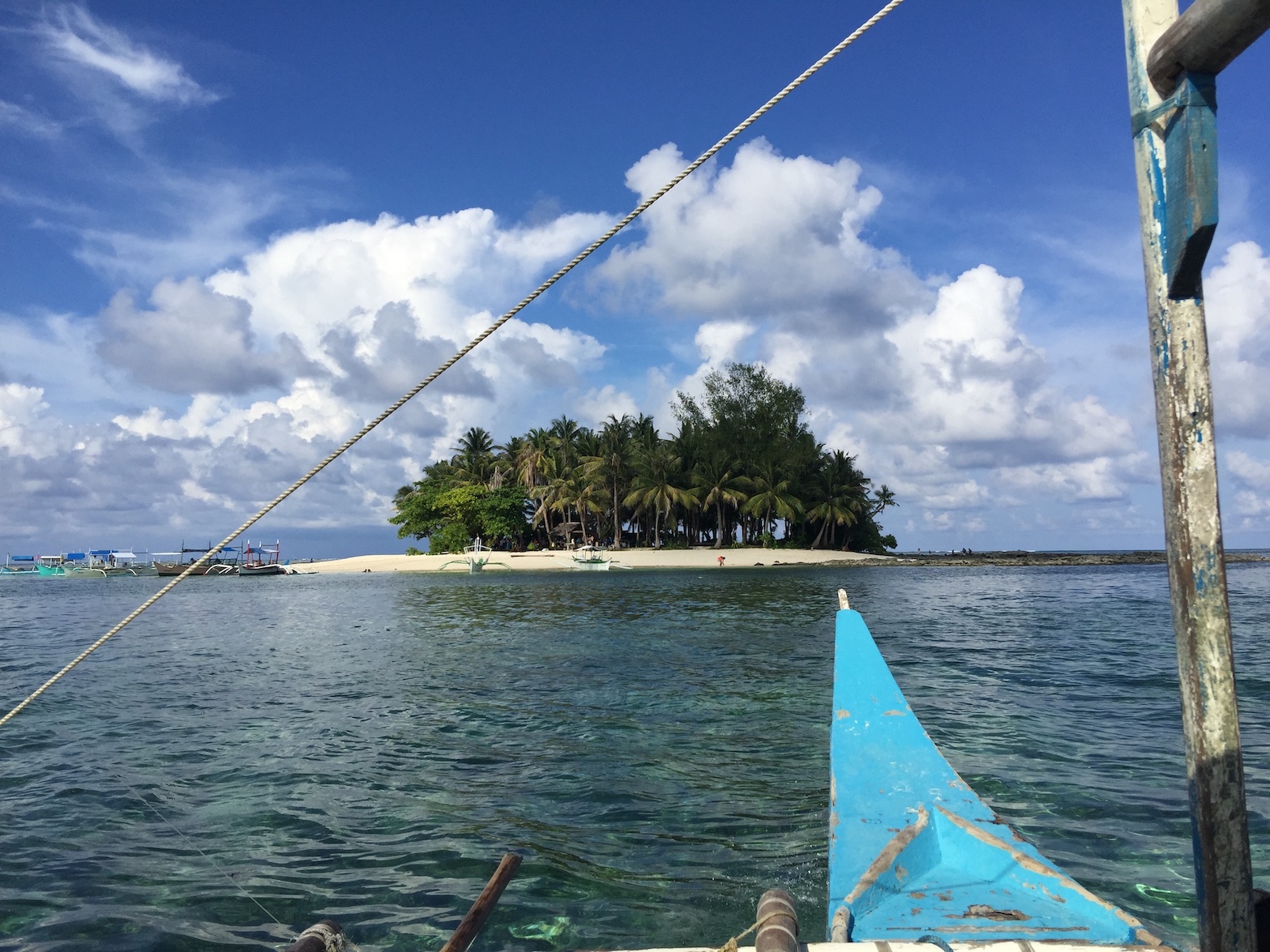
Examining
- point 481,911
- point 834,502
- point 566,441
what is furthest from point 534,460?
point 481,911

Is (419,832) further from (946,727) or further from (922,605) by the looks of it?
(922,605)

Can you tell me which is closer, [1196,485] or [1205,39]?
[1205,39]

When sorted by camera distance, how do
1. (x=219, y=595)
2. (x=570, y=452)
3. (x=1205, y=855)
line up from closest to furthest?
(x=1205, y=855) → (x=219, y=595) → (x=570, y=452)

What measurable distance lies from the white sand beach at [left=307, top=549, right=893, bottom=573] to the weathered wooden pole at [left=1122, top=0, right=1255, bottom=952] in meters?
50.5

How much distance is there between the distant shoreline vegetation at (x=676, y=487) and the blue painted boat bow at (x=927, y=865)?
51.3m

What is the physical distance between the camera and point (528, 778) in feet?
24.4

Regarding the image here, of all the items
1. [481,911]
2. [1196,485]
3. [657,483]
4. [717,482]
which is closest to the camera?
[1196,485]

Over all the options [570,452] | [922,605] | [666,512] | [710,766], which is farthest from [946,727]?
[570,452]

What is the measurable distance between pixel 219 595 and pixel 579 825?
4211 cm

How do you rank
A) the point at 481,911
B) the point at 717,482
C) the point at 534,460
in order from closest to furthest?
the point at 481,911, the point at 717,482, the point at 534,460

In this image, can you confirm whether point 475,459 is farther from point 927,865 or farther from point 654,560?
point 927,865

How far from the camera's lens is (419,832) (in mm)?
5973

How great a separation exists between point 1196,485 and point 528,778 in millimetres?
6340

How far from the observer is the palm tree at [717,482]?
57812 mm
